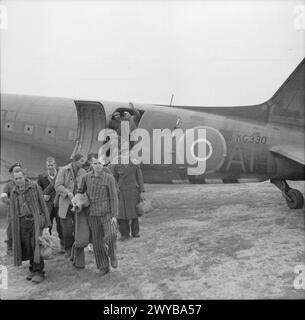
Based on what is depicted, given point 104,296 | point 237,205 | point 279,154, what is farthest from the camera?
point 237,205

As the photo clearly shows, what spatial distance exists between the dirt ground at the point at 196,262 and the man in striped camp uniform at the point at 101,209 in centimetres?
37

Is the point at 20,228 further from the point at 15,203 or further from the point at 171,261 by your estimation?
the point at 171,261

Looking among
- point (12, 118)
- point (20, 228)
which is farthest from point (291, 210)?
point (12, 118)

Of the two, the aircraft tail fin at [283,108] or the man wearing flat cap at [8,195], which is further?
the aircraft tail fin at [283,108]

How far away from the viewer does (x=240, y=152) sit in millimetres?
9188

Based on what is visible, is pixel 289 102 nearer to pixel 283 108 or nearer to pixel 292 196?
pixel 283 108

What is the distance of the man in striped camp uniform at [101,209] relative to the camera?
5.81m

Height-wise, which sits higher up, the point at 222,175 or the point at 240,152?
the point at 240,152

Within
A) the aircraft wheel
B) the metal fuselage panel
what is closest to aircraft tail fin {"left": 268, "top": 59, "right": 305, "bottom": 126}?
the metal fuselage panel

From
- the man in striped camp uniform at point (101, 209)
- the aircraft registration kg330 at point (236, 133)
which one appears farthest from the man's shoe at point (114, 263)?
the aircraft registration kg330 at point (236, 133)

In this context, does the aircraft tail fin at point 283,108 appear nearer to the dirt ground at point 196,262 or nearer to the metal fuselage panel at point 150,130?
the metal fuselage panel at point 150,130

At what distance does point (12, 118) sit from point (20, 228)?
245 inches

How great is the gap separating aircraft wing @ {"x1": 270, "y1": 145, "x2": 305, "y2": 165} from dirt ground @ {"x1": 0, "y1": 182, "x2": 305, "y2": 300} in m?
1.33
